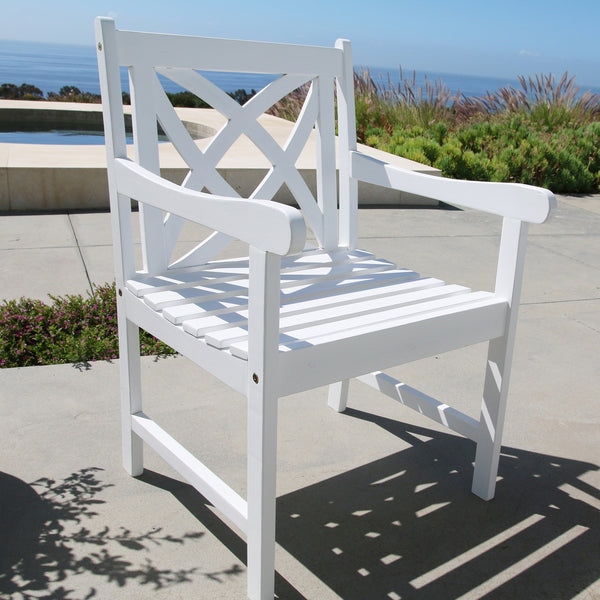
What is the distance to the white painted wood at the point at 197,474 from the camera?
139 cm

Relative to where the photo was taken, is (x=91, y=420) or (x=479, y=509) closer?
(x=479, y=509)

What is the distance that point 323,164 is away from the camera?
6.59 ft

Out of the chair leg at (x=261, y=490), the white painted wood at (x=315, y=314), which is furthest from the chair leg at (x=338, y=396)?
the chair leg at (x=261, y=490)

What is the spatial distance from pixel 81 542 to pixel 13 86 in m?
13.5

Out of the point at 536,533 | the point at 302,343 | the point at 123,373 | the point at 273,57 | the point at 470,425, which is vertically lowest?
the point at 536,533

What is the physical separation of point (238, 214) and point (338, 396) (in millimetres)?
1118

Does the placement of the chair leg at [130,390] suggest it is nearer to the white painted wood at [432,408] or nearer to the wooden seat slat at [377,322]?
the wooden seat slat at [377,322]

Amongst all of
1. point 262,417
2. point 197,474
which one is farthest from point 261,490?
point 197,474

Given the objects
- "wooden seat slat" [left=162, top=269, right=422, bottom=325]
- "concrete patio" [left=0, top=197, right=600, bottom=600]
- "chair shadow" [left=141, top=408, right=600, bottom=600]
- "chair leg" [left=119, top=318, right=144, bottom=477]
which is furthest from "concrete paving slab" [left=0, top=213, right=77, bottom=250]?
"wooden seat slat" [left=162, top=269, right=422, bottom=325]

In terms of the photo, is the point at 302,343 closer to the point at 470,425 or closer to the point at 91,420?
the point at 470,425

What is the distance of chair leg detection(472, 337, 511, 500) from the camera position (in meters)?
1.65

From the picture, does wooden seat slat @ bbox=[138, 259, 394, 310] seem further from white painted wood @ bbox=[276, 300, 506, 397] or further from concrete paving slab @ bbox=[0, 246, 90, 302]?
concrete paving slab @ bbox=[0, 246, 90, 302]

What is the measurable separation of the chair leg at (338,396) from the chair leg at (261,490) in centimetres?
84

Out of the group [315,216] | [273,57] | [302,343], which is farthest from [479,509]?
[273,57]
